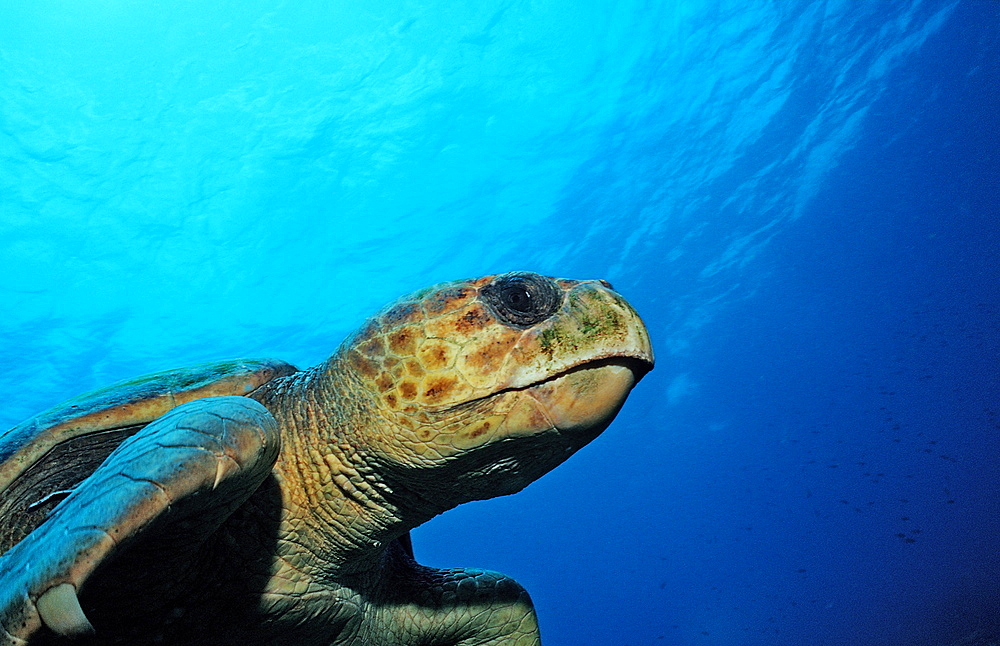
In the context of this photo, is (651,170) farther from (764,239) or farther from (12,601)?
(12,601)

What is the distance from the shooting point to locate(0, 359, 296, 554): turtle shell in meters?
1.92

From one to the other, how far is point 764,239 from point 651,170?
11036 millimetres

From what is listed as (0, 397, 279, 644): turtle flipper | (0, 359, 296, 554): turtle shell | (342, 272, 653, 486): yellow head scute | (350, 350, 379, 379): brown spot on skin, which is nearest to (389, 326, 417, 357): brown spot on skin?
(342, 272, 653, 486): yellow head scute

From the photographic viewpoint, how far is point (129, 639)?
1693mm

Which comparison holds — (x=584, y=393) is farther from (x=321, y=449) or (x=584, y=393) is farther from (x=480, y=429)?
(x=321, y=449)

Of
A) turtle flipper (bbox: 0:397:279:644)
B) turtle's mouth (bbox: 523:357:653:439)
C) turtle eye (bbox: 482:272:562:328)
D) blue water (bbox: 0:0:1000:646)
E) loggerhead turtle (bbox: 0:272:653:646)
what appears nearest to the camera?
turtle flipper (bbox: 0:397:279:644)

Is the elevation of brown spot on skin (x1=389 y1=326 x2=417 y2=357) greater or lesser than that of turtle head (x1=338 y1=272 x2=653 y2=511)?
greater

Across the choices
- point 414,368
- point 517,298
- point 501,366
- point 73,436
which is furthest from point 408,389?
point 73,436

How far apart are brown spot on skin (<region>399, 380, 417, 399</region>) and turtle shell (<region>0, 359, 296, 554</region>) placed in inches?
40.3

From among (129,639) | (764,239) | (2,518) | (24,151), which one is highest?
(24,151)

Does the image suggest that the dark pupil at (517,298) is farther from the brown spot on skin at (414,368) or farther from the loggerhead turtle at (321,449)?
the brown spot on skin at (414,368)

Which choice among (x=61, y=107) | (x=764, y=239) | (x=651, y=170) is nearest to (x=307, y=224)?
(x=61, y=107)

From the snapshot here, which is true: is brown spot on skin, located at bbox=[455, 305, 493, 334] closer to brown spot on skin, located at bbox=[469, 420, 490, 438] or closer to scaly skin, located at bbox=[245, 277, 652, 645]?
scaly skin, located at bbox=[245, 277, 652, 645]

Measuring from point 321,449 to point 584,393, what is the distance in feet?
3.50
